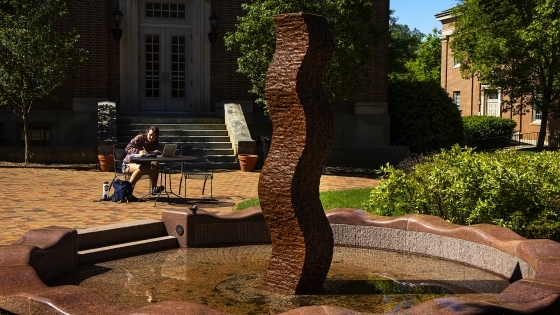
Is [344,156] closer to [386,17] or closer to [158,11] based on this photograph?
[386,17]

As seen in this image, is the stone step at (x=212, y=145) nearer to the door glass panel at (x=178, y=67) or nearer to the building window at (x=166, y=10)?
the door glass panel at (x=178, y=67)

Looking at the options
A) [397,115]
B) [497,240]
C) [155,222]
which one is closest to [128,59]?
[397,115]

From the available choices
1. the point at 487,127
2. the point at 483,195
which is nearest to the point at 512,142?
the point at 487,127

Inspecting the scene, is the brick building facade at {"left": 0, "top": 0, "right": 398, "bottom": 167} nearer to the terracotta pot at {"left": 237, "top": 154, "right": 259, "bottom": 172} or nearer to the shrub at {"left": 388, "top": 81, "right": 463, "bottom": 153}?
the shrub at {"left": 388, "top": 81, "right": 463, "bottom": 153}

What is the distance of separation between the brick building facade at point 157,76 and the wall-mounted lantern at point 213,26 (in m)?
0.25

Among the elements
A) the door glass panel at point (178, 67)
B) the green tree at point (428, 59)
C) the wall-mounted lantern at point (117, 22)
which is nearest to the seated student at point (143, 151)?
the wall-mounted lantern at point (117, 22)

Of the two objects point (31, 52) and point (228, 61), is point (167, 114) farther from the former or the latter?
point (31, 52)

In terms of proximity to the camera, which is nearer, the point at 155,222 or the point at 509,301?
the point at 509,301

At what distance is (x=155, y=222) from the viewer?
864 cm

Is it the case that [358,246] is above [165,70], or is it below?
below

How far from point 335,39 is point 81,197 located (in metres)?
7.58

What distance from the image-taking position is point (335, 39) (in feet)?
61.0

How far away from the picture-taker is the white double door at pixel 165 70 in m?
22.3

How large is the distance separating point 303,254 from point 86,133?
52.1ft
